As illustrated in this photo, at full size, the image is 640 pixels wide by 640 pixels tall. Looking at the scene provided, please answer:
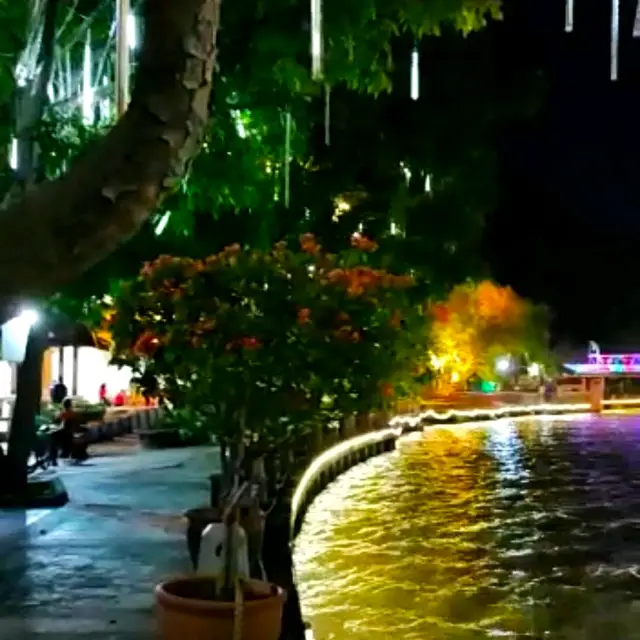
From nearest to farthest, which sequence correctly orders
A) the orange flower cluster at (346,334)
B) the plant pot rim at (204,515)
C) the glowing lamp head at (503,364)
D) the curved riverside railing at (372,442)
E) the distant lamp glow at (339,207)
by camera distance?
the plant pot rim at (204,515) → the orange flower cluster at (346,334) → the curved riverside railing at (372,442) → the distant lamp glow at (339,207) → the glowing lamp head at (503,364)

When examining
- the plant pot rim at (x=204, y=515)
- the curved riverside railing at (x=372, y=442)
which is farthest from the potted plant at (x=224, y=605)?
the curved riverside railing at (x=372, y=442)

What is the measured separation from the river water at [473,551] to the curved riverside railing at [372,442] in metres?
0.29

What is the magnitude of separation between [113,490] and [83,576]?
5.94 meters

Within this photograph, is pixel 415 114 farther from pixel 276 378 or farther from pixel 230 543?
pixel 230 543

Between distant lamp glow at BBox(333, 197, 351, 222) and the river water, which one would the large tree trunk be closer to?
the river water

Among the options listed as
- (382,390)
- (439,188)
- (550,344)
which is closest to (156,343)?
(382,390)

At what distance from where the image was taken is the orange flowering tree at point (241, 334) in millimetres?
9023

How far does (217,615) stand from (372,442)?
19506 millimetres

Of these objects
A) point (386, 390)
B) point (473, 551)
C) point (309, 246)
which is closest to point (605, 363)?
point (386, 390)

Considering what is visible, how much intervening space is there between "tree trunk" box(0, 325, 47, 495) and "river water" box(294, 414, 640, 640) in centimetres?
327

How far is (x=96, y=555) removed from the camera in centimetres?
1062

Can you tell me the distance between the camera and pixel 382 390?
46.3ft

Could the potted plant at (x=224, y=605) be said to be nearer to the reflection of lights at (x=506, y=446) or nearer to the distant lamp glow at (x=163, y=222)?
the distant lamp glow at (x=163, y=222)

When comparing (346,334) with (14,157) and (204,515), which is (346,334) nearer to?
(204,515)
